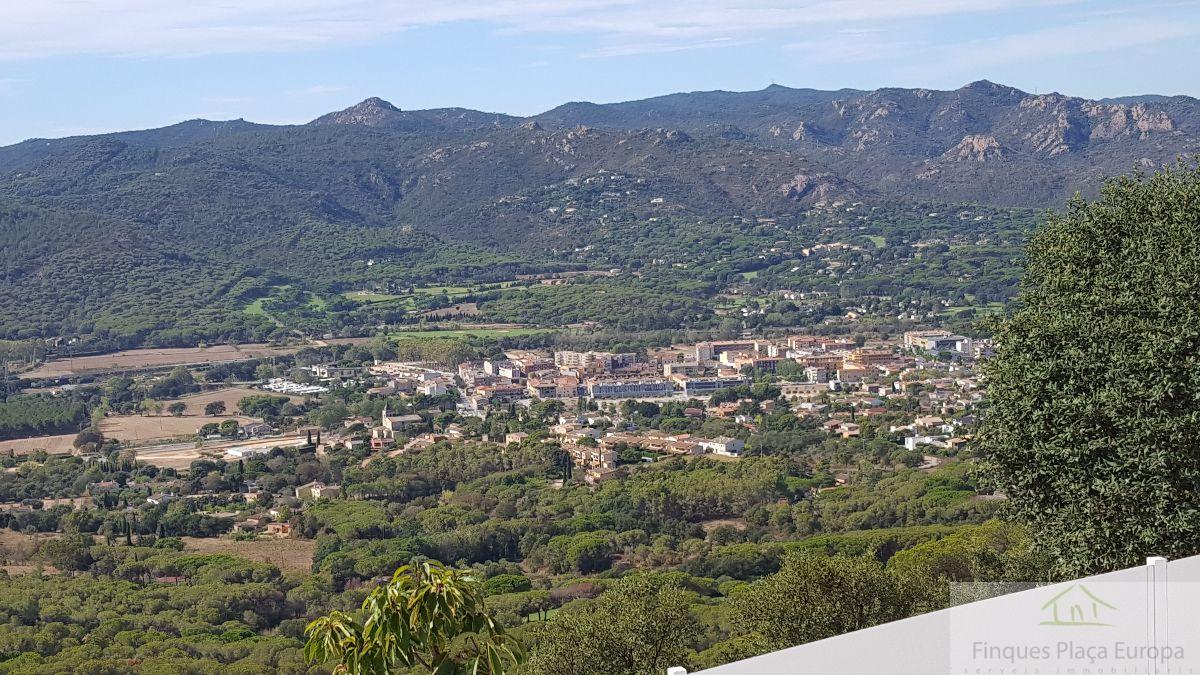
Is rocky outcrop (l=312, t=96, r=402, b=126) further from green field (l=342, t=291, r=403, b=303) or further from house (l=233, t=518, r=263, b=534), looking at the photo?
house (l=233, t=518, r=263, b=534)

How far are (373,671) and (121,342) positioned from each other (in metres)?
59.3

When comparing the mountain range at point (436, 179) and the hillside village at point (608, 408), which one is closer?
the hillside village at point (608, 408)

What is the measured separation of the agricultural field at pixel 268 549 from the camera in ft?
73.6

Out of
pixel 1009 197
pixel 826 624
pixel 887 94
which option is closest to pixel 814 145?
pixel 887 94

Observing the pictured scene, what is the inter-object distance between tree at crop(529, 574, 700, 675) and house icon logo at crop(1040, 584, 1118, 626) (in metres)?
5.79

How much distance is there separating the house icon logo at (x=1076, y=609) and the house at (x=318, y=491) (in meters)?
26.9

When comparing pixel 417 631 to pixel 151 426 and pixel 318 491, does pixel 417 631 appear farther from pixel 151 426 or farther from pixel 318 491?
pixel 151 426

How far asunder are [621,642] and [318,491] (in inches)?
852

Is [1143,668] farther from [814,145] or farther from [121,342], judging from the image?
[814,145]

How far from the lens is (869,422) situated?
36875 mm

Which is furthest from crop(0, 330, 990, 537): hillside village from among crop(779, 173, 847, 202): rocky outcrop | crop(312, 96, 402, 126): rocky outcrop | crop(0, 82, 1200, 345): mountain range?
crop(312, 96, 402, 126): rocky outcrop

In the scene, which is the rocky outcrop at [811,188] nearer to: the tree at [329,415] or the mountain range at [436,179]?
the mountain range at [436,179]

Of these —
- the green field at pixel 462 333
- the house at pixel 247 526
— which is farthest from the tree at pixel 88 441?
the green field at pixel 462 333

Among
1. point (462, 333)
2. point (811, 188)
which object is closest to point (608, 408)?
point (462, 333)
